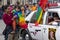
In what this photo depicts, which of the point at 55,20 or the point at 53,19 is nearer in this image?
the point at 55,20

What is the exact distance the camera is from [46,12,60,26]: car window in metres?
11.1

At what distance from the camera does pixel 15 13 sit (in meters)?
11.5

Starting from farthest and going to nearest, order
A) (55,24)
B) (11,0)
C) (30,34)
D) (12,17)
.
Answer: (11,0) < (30,34) < (12,17) < (55,24)

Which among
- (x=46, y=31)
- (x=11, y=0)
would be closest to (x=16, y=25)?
(x=46, y=31)

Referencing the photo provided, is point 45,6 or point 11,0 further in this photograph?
point 11,0

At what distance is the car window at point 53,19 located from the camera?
11.1m

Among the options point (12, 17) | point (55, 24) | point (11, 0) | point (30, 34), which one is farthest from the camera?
point (11, 0)

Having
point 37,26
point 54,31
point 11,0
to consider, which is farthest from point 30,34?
point 11,0

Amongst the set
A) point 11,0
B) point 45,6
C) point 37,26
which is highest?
point 45,6

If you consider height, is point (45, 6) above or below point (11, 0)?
above

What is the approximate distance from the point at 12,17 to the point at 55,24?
1.74 meters

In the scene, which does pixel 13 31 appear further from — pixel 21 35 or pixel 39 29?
pixel 21 35

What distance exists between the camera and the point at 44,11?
12055 mm

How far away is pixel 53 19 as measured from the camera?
11.6 meters
